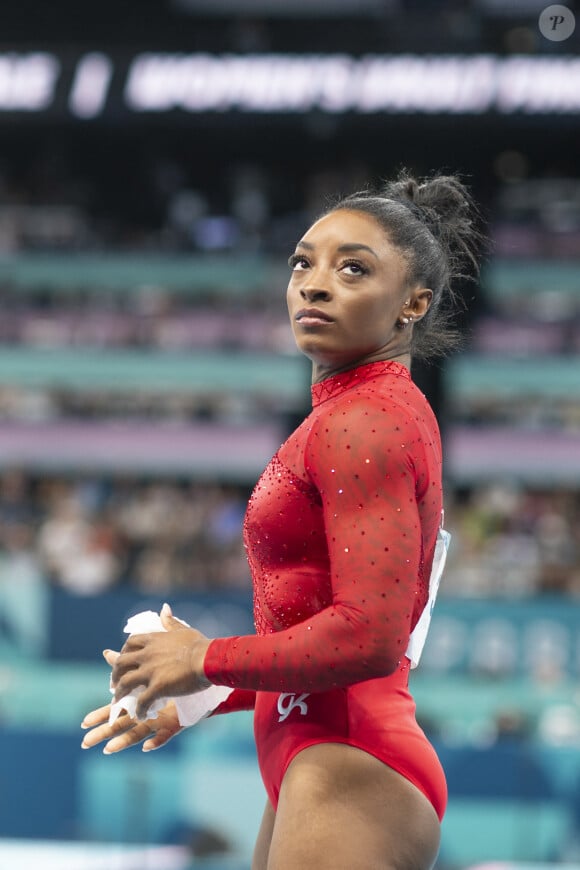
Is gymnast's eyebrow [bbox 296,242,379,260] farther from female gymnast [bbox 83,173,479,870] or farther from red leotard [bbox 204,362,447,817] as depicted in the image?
red leotard [bbox 204,362,447,817]

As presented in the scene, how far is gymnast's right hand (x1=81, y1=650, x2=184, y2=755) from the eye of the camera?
1.83 meters

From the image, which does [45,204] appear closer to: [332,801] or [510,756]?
[510,756]

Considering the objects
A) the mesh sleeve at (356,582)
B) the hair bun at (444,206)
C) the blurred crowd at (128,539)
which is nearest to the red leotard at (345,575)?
the mesh sleeve at (356,582)

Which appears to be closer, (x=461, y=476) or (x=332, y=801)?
(x=332, y=801)

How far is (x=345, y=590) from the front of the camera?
162 cm

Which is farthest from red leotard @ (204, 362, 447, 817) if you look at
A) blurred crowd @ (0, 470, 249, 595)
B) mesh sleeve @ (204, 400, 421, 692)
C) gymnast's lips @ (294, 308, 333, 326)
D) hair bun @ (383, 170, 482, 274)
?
blurred crowd @ (0, 470, 249, 595)

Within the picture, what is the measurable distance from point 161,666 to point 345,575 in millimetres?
292

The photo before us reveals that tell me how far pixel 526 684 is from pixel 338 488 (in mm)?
6470

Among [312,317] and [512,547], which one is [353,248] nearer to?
[312,317]

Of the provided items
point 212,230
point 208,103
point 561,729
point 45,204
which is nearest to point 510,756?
point 561,729

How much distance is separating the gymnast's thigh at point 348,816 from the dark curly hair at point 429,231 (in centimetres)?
70

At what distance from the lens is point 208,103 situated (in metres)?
8.91

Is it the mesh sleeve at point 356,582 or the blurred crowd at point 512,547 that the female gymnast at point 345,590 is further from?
the blurred crowd at point 512,547

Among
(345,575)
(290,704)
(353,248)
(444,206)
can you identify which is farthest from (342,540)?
(444,206)
